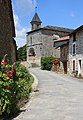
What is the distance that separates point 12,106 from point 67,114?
189 cm

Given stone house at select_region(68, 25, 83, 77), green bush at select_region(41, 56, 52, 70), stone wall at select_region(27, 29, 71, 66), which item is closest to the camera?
stone house at select_region(68, 25, 83, 77)

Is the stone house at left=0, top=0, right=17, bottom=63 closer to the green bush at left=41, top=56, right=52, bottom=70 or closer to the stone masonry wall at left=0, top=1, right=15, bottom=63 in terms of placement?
the stone masonry wall at left=0, top=1, right=15, bottom=63

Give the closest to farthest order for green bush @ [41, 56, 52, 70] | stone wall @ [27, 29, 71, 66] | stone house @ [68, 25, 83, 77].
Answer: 1. stone house @ [68, 25, 83, 77]
2. green bush @ [41, 56, 52, 70]
3. stone wall @ [27, 29, 71, 66]

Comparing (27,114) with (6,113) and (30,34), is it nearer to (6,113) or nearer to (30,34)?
(6,113)

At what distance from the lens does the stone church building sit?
215 ft

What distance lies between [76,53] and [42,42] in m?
28.9

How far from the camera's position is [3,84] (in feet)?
25.4

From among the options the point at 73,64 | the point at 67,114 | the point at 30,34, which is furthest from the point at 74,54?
the point at 30,34

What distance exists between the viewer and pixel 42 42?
65.5m

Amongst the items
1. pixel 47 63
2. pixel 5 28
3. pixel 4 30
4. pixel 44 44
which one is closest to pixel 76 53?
pixel 47 63

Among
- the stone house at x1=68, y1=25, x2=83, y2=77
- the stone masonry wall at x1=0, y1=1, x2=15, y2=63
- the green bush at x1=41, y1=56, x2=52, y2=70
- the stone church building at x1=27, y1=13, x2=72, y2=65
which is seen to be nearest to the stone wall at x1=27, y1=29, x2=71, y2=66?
the stone church building at x1=27, y1=13, x2=72, y2=65

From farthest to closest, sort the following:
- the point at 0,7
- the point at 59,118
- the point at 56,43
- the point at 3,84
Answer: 1. the point at 56,43
2. the point at 0,7
3. the point at 59,118
4. the point at 3,84

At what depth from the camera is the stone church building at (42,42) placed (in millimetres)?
65562

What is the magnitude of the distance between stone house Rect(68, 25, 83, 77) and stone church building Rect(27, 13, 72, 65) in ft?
83.4
